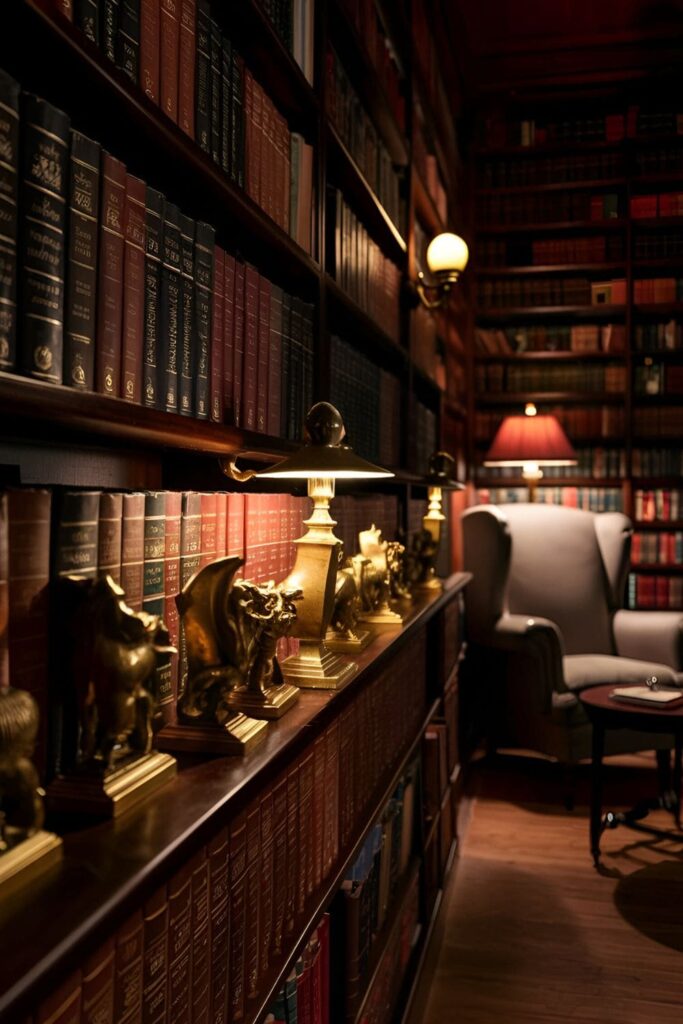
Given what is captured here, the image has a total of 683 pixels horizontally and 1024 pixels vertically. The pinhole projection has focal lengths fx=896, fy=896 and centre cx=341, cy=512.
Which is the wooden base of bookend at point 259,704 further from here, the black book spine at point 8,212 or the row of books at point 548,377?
the row of books at point 548,377

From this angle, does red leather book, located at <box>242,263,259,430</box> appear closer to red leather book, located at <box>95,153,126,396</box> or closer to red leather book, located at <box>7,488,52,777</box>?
red leather book, located at <box>95,153,126,396</box>

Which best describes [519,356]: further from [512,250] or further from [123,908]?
[123,908]

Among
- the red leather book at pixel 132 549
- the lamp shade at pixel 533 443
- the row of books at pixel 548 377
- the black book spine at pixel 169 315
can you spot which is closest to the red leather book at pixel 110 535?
the red leather book at pixel 132 549

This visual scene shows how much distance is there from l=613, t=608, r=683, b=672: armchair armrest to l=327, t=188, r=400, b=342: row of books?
2043mm

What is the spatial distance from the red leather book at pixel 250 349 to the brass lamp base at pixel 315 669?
326 mm

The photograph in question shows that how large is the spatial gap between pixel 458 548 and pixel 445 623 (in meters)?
2.01

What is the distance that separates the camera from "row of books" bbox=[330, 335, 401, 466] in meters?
1.81

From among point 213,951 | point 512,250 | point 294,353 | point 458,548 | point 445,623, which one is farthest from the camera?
point 512,250

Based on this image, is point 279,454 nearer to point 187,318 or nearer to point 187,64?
point 187,318

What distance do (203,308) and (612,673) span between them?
2.83 meters

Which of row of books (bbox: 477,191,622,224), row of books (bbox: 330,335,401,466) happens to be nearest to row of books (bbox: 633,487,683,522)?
row of books (bbox: 477,191,622,224)

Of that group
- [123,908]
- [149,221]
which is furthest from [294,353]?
[123,908]

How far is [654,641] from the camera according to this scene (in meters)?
3.80

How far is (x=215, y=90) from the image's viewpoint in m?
1.15
